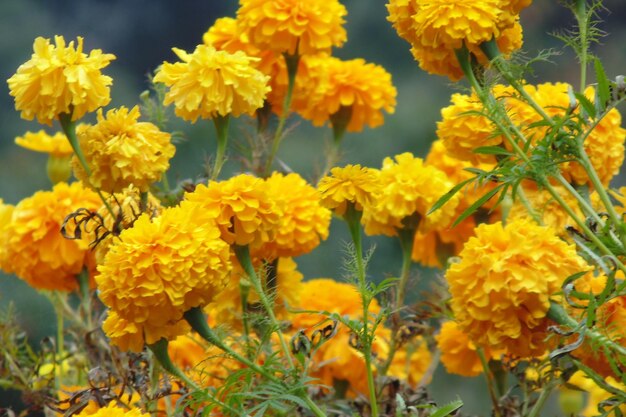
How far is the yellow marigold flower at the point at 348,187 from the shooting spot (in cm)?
100

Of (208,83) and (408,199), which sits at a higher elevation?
(208,83)

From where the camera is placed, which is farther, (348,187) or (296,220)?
(296,220)

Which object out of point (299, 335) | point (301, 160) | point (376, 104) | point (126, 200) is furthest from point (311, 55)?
Answer: point (301, 160)

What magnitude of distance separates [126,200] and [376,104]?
56 cm

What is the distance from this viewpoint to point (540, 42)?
18.3 feet

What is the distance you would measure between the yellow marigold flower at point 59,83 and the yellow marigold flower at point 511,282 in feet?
1.25

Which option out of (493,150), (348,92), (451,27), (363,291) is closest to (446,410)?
(363,291)

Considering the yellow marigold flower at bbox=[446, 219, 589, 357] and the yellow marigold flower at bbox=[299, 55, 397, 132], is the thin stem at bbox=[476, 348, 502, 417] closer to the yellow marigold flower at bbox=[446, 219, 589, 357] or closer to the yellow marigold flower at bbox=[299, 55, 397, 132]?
the yellow marigold flower at bbox=[446, 219, 589, 357]

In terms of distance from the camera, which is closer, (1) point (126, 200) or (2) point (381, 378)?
(1) point (126, 200)

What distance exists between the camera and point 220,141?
1.12m

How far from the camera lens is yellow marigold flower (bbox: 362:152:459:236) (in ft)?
4.24

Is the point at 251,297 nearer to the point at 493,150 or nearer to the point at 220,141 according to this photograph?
the point at 220,141

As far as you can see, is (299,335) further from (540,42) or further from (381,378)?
(540,42)

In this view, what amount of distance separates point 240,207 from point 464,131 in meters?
0.31
